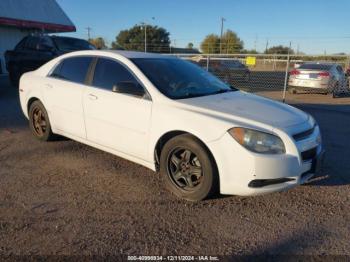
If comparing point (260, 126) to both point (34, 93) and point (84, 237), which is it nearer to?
point (84, 237)

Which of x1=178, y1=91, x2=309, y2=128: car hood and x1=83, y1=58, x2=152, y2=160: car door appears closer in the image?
x1=178, y1=91, x2=309, y2=128: car hood

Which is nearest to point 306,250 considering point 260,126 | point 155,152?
point 260,126

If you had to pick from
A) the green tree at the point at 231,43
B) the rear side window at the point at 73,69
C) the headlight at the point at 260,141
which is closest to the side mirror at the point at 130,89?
the rear side window at the point at 73,69

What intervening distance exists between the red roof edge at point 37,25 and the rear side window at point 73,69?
596 inches

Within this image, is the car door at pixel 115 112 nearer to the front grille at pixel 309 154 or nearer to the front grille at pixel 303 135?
the front grille at pixel 303 135

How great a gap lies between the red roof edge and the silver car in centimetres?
1440

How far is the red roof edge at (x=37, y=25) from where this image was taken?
18484 mm

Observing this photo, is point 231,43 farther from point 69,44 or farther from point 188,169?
→ point 188,169

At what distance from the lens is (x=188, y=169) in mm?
3807

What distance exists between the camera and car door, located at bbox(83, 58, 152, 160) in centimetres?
413

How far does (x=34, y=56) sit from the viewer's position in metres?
11.6

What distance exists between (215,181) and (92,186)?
1.50m

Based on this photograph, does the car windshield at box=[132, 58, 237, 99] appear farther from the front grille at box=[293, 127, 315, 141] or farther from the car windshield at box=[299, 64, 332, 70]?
the car windshield at box=[299, 64, 332, 70]

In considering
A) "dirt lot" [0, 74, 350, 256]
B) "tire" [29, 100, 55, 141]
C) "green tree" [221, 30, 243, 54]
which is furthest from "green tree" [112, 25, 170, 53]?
"dirt lot" [0, 74, 350, 256]
